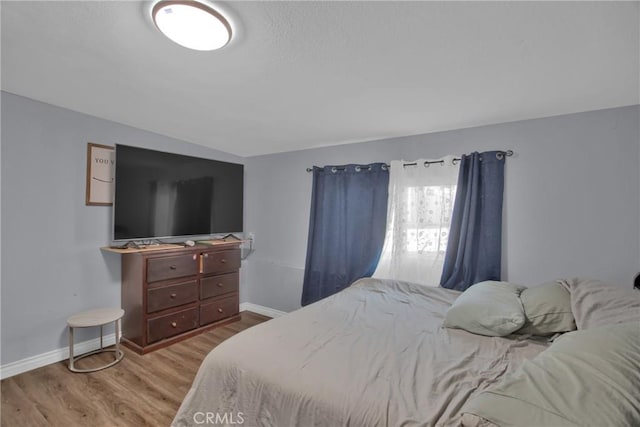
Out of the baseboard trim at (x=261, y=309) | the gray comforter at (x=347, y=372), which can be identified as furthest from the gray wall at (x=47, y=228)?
the gray comforter at (x=347, y=372)

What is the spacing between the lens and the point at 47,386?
213 centimetres

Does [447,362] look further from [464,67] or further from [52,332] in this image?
[52,332]

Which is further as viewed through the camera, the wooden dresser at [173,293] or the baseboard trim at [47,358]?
the wooden dresser at [173,293]

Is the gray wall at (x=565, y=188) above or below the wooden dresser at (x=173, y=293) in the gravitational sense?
above

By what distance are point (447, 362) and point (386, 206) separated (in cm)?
189

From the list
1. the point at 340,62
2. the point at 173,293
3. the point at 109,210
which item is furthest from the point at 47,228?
the point at 340,62

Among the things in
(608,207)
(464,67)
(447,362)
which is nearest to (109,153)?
(464,67)

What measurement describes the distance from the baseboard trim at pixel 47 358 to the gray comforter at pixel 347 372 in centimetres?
187

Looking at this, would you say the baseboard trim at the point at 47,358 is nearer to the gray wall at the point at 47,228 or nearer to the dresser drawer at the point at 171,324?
the gray wall at the point at 47,228

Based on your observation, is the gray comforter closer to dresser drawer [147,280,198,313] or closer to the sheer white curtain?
the sheer white curtain

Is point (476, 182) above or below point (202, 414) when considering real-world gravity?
above

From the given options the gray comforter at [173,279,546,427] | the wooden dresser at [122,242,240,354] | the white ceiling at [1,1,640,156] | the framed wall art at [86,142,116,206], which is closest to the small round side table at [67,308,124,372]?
the wooden dresser at [122,242,240,354]

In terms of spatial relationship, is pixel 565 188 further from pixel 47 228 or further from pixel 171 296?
pixel 47 228

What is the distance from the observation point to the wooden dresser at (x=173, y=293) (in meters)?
2.70
